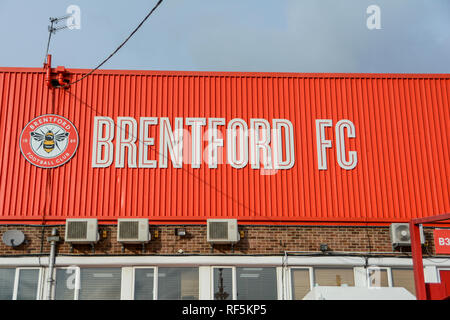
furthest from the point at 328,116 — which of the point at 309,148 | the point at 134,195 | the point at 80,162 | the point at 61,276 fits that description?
the point at 61,276

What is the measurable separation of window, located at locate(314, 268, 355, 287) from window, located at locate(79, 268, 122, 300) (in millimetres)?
5504

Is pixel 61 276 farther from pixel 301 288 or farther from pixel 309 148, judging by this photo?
pixel 309 148

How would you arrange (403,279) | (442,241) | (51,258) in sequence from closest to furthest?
1. (51,258)
2. (403,279)
3. (442,241)

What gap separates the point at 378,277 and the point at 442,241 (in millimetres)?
2233

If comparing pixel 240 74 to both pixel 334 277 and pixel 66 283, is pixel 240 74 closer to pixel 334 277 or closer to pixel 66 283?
pixel 334 277

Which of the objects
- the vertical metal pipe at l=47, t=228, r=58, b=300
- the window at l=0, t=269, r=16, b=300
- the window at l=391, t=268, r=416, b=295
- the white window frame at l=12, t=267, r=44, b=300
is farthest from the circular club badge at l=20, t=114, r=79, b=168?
the window at l=391, t=268, r=416, b=295

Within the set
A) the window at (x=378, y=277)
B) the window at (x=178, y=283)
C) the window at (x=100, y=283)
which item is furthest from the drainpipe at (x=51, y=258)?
the window at (x=378, y=277)

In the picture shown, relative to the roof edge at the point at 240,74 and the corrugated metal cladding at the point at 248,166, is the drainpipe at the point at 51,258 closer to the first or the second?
the corrugated metal cladding at the point at 248,166

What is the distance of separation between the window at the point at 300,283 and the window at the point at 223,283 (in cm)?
174

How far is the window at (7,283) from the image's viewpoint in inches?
596

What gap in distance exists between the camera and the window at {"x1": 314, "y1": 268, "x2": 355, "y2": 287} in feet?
51.4

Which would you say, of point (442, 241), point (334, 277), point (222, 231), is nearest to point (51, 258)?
point (222, 231)

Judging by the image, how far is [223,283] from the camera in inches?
609

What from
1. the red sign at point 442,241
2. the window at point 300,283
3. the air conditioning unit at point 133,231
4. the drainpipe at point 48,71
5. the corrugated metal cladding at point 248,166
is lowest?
the window at point 300,283
